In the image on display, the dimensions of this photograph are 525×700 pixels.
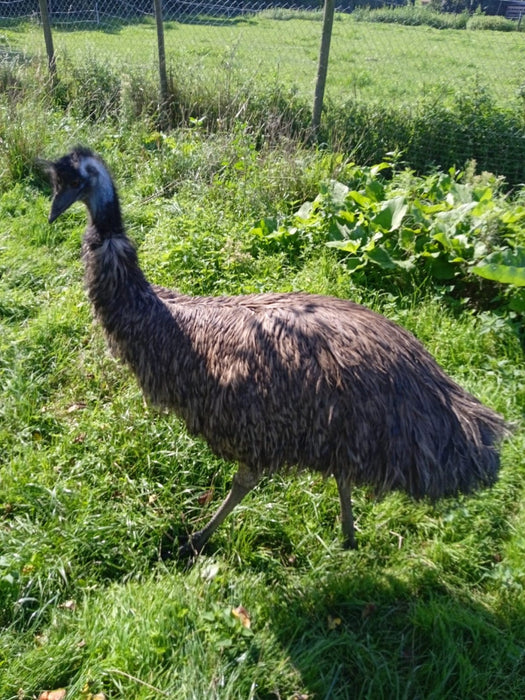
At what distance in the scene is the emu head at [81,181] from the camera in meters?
2.71

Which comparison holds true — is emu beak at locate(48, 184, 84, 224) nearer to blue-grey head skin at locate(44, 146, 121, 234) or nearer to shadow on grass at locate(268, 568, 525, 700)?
blue-grey head skin at locate(44, 146, 121, 234)

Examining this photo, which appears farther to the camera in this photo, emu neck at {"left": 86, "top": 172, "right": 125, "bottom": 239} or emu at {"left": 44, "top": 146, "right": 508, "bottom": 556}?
emu neck at {"left": 86, "top": 172, "right": 125, "bottom": 239}

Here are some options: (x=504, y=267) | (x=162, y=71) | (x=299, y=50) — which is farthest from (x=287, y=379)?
(x=299, y=50)

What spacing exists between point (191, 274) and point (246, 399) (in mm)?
2143

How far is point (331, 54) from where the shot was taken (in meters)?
13.3

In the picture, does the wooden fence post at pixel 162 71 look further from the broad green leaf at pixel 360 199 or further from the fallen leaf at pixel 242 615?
the fallen leaf at pixel 242 615

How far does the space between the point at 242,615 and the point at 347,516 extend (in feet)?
2.05

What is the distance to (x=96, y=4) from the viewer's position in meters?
14.0

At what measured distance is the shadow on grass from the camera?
7.66 feet

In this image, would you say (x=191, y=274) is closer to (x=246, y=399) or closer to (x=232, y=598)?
(x=246, y=399)

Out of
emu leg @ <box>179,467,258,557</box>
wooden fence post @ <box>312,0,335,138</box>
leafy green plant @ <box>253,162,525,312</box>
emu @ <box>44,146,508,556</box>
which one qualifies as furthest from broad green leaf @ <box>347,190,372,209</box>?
emu leg @ <box>179,467,258,557</box>

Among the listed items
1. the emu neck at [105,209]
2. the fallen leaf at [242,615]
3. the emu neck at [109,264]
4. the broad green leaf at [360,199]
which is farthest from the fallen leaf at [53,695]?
the broad green leaf at [360,199]

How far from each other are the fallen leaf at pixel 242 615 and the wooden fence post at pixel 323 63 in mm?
4951

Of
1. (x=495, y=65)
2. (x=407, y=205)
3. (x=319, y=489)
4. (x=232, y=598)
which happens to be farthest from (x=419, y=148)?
(x=495, y=65)
